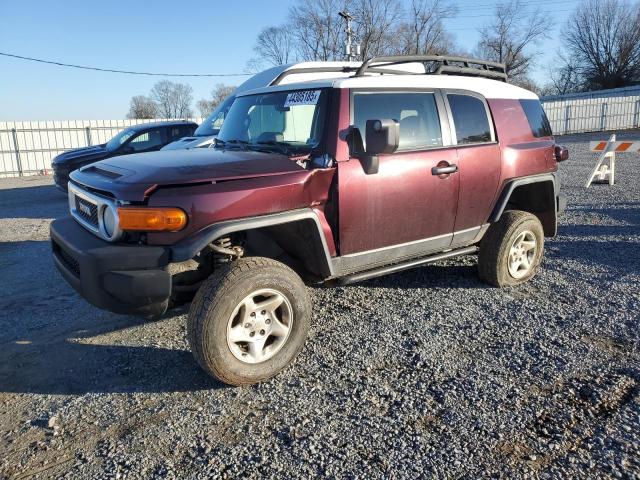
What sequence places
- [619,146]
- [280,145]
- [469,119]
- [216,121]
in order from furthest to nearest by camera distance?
1. [619,146]
2. [216,121]
3. [469,119]
4. [280,145]

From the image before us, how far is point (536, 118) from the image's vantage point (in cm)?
513

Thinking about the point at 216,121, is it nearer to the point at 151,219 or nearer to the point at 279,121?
the point at 279,121

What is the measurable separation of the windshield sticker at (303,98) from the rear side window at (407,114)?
0.31m

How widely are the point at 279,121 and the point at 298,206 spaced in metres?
1.05

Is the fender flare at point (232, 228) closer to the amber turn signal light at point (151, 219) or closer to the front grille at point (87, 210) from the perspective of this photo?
the amber turn signal light at point (151, 219)

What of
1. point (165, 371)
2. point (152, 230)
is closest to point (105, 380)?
point (165, 371)

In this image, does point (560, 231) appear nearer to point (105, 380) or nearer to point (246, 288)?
point (246, 288)

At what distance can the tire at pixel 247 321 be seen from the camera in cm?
302

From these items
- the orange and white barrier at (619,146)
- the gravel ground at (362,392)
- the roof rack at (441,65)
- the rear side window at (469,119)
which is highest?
the roof rack at (441,65)

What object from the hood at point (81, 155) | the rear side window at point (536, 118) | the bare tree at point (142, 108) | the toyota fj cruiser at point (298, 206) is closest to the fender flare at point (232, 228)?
the toyota fj cruiser at point (298, 206)

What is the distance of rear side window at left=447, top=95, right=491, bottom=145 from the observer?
4.38m

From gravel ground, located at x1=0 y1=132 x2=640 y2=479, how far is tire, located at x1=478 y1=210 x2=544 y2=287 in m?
0.16

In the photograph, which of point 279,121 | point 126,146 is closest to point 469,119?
point 279,121

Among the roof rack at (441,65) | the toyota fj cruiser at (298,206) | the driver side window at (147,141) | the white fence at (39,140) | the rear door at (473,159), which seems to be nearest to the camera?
the toyota fj cruiser at (298,206)
